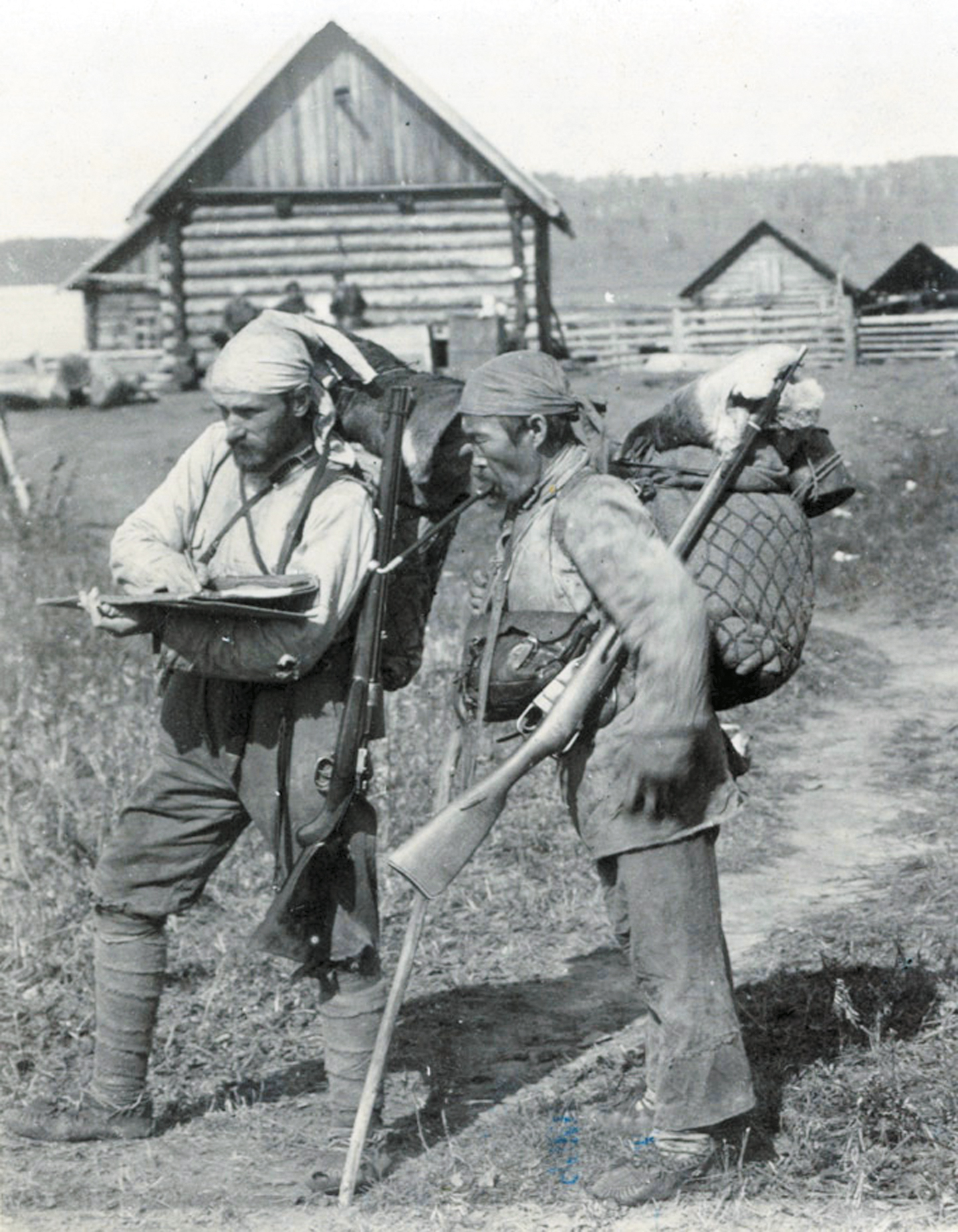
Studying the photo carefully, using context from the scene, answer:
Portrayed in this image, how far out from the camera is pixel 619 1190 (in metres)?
3.42

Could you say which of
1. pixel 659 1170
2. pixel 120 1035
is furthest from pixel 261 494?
pixel 659 1170

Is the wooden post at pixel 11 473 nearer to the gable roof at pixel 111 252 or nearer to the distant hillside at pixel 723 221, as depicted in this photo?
the gable roof at pixel 111 252

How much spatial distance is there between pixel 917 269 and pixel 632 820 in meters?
33.7

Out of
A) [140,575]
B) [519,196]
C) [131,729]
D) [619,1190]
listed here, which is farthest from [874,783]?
[519,196]

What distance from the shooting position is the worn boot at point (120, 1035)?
393 centimetres

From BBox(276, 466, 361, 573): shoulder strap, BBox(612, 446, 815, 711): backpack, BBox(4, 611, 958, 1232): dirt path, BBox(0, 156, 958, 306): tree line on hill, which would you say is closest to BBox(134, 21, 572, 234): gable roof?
BBox(0, 156, 958, 306): tree line on hill

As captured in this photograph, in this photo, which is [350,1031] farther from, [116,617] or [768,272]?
[768,272]

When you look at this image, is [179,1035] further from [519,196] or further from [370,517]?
[519,196]

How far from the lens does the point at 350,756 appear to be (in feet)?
11.9

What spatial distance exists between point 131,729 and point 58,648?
169cm

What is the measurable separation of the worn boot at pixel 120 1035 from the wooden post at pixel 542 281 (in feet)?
63.6

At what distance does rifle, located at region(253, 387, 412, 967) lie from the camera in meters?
3.63

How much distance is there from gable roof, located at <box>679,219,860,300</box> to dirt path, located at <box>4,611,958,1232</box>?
91.5 ft

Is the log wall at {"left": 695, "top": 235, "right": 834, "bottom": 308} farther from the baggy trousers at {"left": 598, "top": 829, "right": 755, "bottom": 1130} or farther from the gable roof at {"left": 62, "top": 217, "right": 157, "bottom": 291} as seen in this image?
the baggy trousers at {"left": 598, "top": 829, "right": 755, "bottom": 1130}
